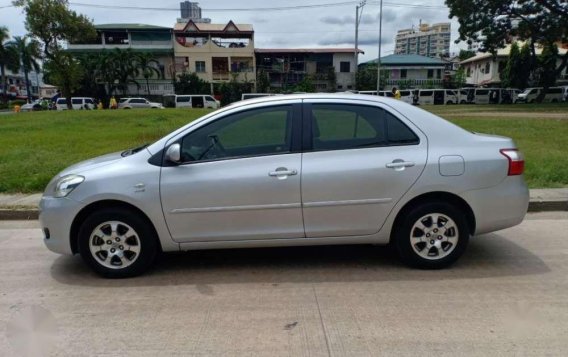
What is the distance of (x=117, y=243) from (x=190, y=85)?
174 ft

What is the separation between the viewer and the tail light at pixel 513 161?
14.3 ft

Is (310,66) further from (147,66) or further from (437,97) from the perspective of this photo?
(147,66)

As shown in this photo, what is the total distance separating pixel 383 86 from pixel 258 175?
191 feet

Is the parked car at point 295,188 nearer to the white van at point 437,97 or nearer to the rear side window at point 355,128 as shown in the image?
the rear side window at point 355,128

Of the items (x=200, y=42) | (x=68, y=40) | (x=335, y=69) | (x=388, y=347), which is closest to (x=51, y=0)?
(x=68, y=40)

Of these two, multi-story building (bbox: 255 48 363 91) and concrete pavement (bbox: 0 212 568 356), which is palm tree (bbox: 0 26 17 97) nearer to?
multi-story building (bbox: 255 48 363 91)

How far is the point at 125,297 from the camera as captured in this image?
400 centimetres

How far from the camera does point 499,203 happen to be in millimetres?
4363

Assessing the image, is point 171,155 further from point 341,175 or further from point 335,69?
point 335,69

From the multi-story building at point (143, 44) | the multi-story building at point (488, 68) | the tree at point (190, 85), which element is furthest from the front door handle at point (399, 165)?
the multi-story building at point (488, 68)

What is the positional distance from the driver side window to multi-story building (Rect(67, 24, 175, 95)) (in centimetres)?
5580

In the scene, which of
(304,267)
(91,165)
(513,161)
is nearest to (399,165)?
(513,161)

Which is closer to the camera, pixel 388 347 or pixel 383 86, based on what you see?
pixel 388 347

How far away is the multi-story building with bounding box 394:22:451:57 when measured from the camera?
109 metres
